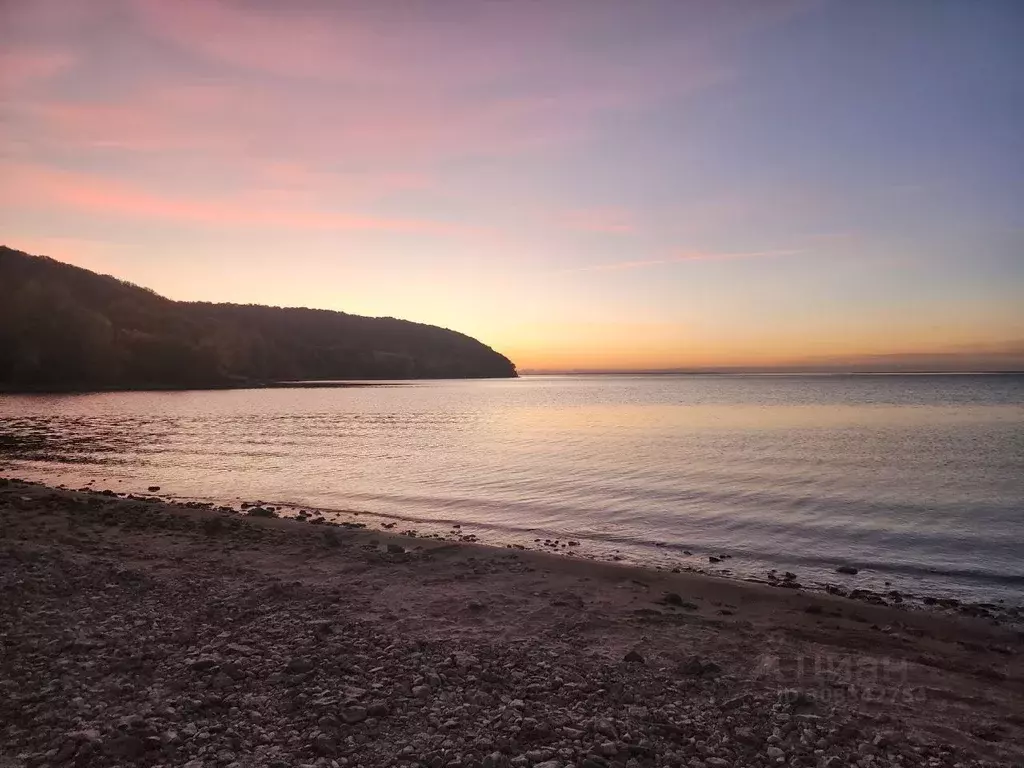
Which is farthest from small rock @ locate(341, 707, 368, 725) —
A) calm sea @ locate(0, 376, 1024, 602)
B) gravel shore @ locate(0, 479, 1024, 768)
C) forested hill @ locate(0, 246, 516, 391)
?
forested hill @ locate(0, 246, 516, 391)

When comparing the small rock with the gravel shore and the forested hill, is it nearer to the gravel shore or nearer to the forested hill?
the gravel shore

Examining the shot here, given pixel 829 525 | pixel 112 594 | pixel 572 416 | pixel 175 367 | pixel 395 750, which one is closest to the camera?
pixel 395 750

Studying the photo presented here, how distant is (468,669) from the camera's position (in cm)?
841

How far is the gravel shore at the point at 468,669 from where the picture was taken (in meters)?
6.48

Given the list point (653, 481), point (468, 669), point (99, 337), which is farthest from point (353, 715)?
point (99, 337)

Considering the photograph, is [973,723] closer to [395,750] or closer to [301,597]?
[395,750]

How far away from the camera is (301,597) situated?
1139cm

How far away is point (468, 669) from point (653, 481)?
68.6ft

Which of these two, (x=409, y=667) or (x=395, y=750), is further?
(x=409, y=667)

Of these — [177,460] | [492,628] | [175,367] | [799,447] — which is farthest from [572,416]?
[175,367]

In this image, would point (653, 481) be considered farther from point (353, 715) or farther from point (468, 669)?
point (353, 715)

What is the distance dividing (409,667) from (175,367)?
154 m

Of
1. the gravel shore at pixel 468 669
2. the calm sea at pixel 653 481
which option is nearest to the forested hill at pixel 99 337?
the calm sea at pixel 653 481

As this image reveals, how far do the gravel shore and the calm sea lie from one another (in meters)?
4.47
